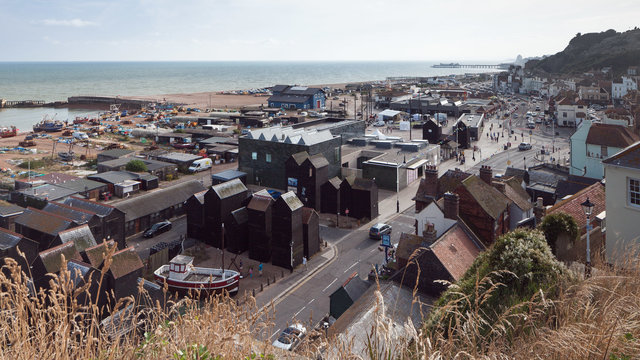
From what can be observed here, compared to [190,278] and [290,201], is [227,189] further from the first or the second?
[190,278]

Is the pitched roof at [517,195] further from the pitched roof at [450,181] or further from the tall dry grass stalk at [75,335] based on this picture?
the tall dry grass stalk at [75,335]

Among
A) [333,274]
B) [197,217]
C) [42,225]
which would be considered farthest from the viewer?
[197,217]

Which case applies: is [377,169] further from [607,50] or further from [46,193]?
[607,50]

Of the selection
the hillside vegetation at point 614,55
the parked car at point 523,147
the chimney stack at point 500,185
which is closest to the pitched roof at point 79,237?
the chimney stack at point 500,185

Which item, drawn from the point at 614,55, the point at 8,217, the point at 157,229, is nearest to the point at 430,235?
the point at 157,229

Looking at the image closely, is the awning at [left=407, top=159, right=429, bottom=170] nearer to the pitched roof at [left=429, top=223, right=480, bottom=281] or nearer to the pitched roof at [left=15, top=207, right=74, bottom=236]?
the pitched roof at [left=429, top=223, right=480, bottom=281]

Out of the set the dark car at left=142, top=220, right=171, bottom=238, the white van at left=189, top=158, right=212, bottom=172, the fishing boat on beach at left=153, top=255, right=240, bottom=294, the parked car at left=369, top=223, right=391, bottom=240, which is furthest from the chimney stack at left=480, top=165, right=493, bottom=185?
the white van at left=189, top=158, right=212, bottom=172
